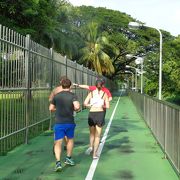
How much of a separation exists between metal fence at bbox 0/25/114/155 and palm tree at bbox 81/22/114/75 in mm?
42552

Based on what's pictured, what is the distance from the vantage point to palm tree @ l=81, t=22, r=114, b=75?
194 ft

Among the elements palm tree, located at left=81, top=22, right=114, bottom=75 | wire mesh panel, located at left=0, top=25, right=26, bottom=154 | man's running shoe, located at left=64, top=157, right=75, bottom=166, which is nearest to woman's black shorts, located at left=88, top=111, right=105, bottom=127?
man's running shoe, located at left=64, top=157, right=75, bottom=166

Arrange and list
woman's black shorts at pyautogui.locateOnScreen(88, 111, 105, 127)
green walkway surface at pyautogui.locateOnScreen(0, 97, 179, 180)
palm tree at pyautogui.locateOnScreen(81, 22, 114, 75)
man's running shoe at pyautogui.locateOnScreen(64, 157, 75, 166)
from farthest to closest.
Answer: palm tree at pyautogui.locateOnScreen(81, 22, 114, 75), woman's black shorts at pyautogui.locateOnScreen(88, 111, 105, 127), man's running shoe at pyautogui.locateOnScreen(64, 157, 75, 166), green walkway surface at pyautogui.locateOnScreen(0, 97, 179, 180)

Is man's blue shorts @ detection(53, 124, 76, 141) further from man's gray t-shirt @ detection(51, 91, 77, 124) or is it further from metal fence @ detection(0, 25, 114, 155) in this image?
metal fence @ detection(0, 25, 114, 155)

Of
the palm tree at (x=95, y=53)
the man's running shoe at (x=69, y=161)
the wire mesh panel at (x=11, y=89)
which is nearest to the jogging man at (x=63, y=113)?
the man's running shoe at (x=69, y=161)

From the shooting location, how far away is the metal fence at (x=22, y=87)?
10.4m

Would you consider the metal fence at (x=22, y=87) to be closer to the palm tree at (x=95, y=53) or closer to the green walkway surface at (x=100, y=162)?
the green walkway surface at (x=100, y=162)

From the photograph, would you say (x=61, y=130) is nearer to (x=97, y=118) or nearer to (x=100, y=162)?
(x=100, y=162)

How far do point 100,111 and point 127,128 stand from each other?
772cm

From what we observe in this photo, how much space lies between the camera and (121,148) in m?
12.0

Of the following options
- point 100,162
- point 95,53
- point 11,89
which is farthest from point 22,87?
point 95,53

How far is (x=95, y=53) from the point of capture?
60094 millimetres

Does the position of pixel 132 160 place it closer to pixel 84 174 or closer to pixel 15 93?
pixel 84 174

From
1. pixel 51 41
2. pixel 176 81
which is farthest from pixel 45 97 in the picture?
pixel 176 81
